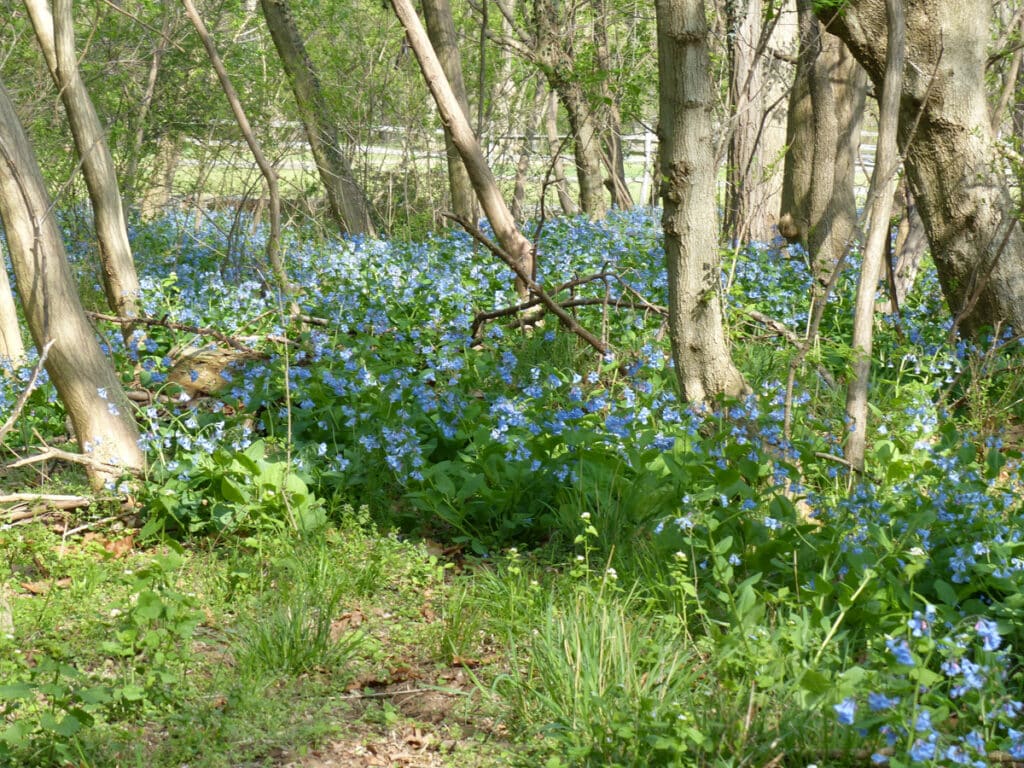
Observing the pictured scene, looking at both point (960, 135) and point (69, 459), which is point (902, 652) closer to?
point (69, 459)

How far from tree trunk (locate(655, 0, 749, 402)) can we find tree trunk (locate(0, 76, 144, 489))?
2164mm

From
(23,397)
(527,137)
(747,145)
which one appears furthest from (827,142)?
(23,397)

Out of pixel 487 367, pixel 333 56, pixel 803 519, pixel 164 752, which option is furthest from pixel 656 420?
pixel 333 56

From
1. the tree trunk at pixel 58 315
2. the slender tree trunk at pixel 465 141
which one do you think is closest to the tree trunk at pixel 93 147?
the tree trunk at pixel 58 315

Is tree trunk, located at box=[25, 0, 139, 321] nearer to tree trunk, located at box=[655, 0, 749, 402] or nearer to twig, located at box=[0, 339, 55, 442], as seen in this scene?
twig, located at box=[0, 339, 55, 442]

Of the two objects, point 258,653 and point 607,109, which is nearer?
point 258,653

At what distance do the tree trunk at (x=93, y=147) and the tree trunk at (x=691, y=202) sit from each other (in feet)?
9.89

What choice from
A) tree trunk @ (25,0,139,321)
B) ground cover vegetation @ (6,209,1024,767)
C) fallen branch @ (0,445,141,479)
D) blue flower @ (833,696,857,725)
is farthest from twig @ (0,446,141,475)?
blue flower @ (833,696,857,725)

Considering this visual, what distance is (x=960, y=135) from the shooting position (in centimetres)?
504

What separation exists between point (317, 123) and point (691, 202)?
21.1 ft

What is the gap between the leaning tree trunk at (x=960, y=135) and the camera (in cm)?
499

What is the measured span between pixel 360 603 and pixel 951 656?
1.86 m

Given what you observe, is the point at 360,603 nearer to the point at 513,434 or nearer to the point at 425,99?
the point at 513,434

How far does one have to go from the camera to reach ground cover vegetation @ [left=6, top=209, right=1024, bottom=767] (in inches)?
90.0
